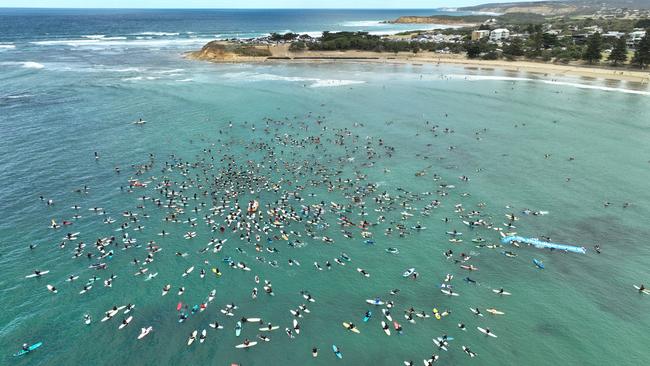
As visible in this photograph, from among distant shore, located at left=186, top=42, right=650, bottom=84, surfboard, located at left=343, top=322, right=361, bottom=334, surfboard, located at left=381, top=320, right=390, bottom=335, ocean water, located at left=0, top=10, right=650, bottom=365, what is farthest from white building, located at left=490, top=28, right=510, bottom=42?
surfboard, located at left=343, top=322, right=361, bottom=334

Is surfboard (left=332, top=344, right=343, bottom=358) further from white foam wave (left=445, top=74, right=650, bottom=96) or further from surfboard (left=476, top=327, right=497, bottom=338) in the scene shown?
white foam wave (left=445, top=74, right=650, bottom=96)

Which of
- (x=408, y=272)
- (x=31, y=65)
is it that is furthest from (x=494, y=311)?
(x=31, y=65)

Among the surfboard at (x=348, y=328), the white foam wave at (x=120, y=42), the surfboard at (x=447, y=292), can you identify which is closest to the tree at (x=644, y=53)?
the surfboard at (x=447, y=292)

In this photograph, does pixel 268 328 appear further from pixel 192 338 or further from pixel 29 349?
pixel 29 349

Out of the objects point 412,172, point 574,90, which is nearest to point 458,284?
point 412,172

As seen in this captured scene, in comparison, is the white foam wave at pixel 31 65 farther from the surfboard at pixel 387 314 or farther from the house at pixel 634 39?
the house at pixel 634 39

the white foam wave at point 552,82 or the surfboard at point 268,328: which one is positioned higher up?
the white foam wave at point 552,82
